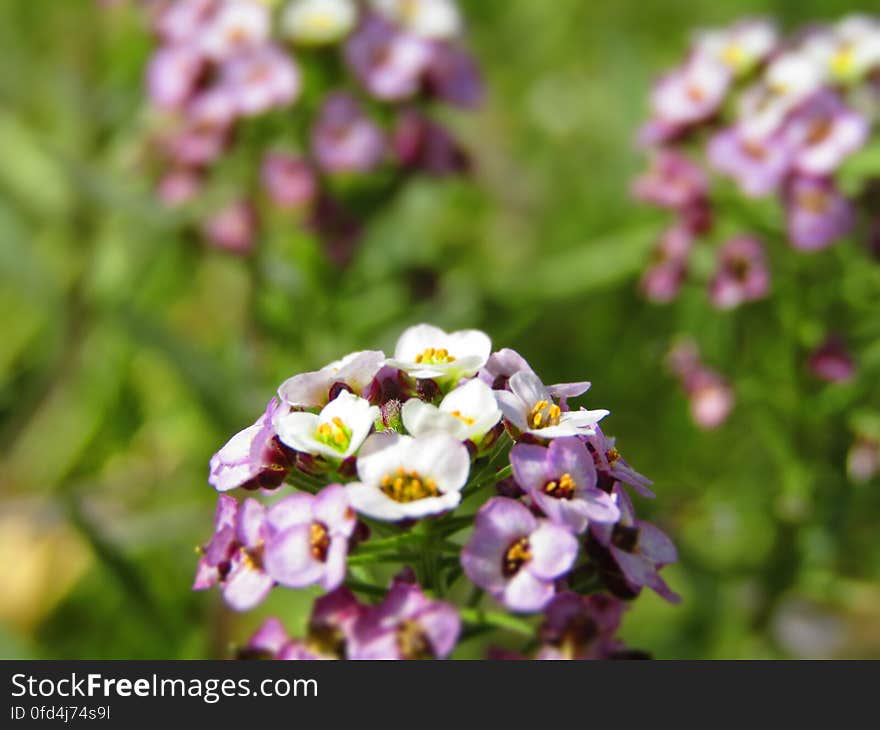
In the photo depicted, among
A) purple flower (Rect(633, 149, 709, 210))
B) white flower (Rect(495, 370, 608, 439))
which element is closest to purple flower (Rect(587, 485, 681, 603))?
white flower (Rect(495, 370, 608, 439))

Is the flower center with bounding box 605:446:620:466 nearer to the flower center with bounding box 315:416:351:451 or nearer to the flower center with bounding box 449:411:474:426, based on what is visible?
the flower center with bounding box 449:411:474:426

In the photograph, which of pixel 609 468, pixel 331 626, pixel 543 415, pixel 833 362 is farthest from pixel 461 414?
pixel 833 362

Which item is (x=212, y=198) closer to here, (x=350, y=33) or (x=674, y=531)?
(x=350, y=33)

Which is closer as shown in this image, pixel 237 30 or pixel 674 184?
pixel 674 184

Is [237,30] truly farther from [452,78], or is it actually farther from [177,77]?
[452,78]
